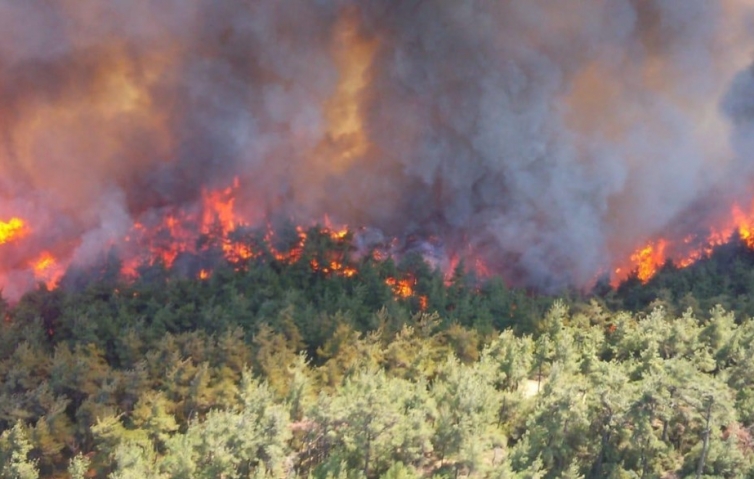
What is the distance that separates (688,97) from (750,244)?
12.5 metres

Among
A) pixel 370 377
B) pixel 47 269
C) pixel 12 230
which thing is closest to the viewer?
pixel 370 377

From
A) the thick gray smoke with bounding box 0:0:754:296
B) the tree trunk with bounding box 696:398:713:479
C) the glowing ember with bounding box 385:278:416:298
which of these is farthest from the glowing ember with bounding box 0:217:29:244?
the tree trunk with bounding box 696:398:713:479

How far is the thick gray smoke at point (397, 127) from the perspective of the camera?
4269 cm

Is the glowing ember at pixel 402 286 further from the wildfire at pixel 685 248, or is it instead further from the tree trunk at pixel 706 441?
the tree trunk at pixel 706 441

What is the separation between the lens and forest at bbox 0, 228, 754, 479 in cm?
2206

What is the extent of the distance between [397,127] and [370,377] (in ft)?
88.7

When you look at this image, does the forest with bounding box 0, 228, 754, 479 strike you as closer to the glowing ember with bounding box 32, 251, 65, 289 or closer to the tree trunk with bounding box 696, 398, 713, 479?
the tree trunk with bounding box 696, 398, 713, 479

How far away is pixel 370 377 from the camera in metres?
24.0

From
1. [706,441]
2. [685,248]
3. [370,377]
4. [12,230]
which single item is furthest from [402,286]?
[12,230]

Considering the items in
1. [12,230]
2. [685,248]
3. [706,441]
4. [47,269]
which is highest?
[685,248]

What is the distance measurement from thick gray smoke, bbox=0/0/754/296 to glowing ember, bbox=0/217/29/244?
69 centimetres

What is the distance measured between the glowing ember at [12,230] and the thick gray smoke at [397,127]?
694 millimetres

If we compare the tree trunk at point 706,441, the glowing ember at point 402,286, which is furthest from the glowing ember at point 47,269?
the tree trunk at point 706,441

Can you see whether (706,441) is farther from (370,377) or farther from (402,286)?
(402,286)
